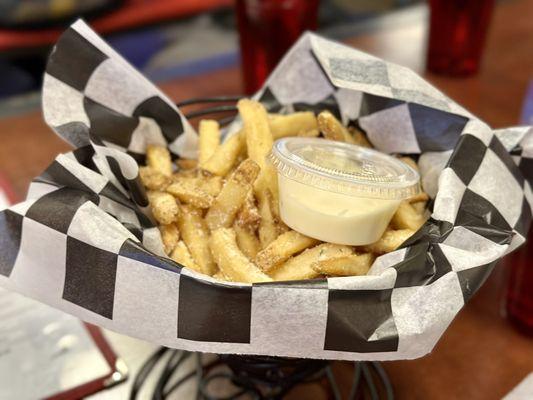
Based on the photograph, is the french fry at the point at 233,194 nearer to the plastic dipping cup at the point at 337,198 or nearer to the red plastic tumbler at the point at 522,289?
the plastic dipping cup at the point at 337,198

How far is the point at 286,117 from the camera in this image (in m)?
1.06

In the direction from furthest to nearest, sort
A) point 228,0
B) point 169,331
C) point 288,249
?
point 228,0, point 288,249, point 169,331

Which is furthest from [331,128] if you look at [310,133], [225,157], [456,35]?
[456,35]

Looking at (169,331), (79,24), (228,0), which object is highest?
(79,24)

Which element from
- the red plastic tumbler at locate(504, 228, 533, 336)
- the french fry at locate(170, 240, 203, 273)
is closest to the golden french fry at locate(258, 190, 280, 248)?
the french fry at locate(170, 240, 203, 273)

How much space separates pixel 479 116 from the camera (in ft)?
5.81

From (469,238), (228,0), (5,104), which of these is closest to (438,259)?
(469,238)

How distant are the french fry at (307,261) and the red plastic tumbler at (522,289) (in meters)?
0.40

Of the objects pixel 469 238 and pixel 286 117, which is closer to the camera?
pixel 469 238

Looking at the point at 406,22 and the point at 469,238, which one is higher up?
the point at 469,238

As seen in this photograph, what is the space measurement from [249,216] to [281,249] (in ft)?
0.37

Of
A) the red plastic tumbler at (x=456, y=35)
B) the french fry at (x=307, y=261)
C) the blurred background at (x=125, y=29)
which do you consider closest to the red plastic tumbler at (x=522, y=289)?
the french fry at (x=307, y=261)

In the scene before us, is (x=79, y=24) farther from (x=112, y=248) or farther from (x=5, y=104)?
(x=5, y=104)

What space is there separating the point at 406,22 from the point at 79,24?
1.91m
